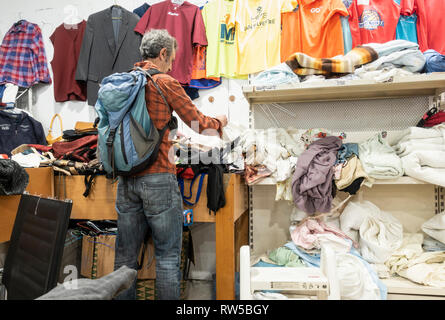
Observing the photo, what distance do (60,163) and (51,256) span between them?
117 centimetres

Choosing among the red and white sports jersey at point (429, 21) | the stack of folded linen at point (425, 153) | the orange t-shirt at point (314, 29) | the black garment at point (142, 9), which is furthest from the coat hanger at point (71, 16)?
the stack of folded linen at point (425, 153)

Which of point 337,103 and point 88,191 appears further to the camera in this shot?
point 337,103

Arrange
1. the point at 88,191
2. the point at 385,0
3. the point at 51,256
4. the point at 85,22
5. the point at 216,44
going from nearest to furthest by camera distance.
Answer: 1. the point at 51,256
2. the point at 88,191
3. the point at 385,0
4. the point at 216,44
5. the point at 85,22

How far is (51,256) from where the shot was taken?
0.85m

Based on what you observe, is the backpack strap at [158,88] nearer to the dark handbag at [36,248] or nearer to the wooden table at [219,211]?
the wooden table at [219,211]

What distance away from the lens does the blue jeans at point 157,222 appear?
134 centimetres

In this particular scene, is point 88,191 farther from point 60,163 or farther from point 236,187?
point 236,187

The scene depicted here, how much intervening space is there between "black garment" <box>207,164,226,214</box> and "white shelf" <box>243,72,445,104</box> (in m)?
0.55

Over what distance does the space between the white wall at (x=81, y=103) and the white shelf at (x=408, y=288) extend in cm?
130

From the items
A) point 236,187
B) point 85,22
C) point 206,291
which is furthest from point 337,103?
point 85,22

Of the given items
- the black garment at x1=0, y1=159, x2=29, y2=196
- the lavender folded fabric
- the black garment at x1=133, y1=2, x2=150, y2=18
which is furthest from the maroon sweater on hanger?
the lavender folded fabric

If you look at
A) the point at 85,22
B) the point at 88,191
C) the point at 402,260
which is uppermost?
the point at 85,22

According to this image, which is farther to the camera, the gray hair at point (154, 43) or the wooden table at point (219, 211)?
the wooden table at point (219, 211)

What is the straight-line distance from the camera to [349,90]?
1779mm
